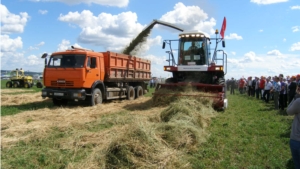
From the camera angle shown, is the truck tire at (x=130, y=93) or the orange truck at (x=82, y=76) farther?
the truck tire at (x=130, y=93)

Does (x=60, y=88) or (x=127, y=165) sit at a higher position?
(x=60, y=88)

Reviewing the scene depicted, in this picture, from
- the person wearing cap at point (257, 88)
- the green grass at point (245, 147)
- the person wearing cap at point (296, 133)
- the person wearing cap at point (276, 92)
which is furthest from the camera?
the person wearing cap at point (257, 88)

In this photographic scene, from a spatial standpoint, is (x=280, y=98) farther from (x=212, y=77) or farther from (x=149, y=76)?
(x=149, y=76)

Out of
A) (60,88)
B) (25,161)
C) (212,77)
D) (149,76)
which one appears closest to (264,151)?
(25,161)

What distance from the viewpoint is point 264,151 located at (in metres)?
5.55

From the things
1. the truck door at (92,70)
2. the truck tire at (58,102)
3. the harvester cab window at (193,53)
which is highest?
the harvester cab window at (193,53)

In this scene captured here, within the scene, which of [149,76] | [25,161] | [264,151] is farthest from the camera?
[149,76]

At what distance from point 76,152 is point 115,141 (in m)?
0.94

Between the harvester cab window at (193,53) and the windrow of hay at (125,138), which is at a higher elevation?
the harvester cab window at (193,53)

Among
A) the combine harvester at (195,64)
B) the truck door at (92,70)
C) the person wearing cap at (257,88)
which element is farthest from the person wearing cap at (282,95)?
the truck door at (92,70)

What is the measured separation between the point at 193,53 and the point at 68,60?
18.3 ft

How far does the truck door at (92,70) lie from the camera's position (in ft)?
38.2

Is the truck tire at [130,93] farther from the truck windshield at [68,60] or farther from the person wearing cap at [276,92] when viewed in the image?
the person wearing cap at [276,92]

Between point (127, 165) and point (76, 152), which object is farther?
point (76, 152)
